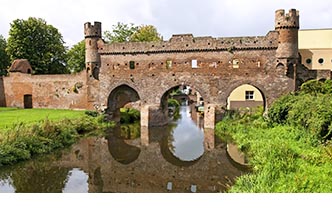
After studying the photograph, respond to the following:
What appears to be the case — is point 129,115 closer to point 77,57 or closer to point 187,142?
point 187,142

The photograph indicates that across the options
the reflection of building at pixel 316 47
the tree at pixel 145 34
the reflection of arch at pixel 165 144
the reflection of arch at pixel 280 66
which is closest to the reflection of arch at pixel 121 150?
the reflection of arch at pixel 165 144

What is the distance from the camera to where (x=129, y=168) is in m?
10.3

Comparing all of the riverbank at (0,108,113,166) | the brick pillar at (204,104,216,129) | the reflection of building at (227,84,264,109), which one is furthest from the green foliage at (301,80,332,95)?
the riverbank at (0,108,113,166)

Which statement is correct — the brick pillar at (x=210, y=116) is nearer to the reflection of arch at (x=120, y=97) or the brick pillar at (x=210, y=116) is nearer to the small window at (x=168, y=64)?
the small window at (x=168, y=64)

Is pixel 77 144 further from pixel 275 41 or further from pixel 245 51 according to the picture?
pixel 275 41

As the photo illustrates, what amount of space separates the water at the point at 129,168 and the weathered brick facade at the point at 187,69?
3.89 metres

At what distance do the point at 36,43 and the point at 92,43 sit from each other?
843 cm

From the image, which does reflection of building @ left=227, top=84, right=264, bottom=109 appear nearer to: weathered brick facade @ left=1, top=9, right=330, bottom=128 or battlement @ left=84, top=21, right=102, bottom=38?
weathered brick facade @ left=1, top=9, right=330, bottom=128

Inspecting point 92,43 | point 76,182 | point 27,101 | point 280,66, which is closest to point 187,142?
point 280,66

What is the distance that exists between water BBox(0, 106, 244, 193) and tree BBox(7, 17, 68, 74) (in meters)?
13.1

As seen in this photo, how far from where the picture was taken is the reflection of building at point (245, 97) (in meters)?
21.3

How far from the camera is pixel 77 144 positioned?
530 inches

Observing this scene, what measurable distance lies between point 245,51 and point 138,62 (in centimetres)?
594
